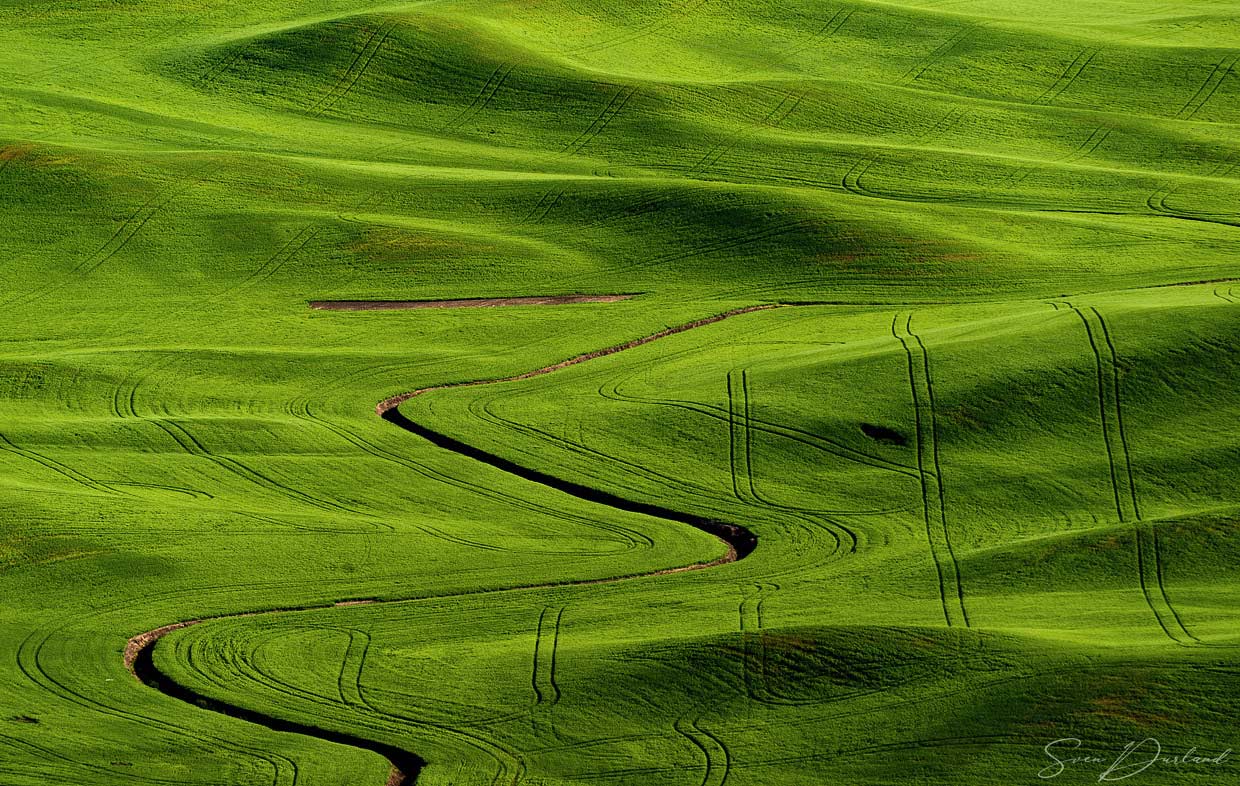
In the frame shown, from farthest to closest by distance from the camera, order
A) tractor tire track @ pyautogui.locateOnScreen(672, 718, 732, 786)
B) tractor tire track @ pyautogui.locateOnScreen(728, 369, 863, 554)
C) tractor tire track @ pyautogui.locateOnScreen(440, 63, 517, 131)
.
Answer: tractor tire track @ pyautogui.locateOnScreen(440, 63, 517, 131) → tractor tire track @ pyautogui.locateOnScreen(728, 369, 863, 554) → tractor tire track @ pyautogui.locateOnScreen(672, 718, 732, 786)

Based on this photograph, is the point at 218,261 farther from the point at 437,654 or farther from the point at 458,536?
the point at 437,654

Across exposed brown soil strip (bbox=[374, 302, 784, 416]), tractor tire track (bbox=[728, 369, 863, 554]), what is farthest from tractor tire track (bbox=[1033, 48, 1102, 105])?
tractor tire track (bbox=[728, 369, 863, 554])

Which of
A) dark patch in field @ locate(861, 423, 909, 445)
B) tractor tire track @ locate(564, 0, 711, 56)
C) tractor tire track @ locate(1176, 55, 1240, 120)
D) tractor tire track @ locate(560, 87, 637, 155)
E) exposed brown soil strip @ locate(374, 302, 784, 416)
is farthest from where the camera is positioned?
tractor tire track @ locate(564, 0, 711, 56)

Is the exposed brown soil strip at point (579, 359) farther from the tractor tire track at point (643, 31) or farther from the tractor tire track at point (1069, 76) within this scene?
the tractor tire track at point (643, 31)

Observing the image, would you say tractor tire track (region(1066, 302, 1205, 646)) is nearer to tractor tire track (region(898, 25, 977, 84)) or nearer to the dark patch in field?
the dark patch in field

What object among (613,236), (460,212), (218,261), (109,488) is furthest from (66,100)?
(109,488)

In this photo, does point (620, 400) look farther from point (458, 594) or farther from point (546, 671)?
point (546, 671)
